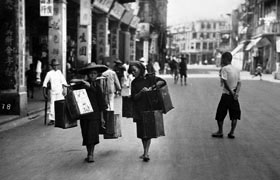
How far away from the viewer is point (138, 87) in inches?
245

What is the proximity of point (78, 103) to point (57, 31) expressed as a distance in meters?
10.1

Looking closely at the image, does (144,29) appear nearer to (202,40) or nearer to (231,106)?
(231,106)

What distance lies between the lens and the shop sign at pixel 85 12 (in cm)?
1734

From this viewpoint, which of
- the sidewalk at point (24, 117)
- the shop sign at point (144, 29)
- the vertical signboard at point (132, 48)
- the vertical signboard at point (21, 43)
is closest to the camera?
the sidewalk at point (24, 117)

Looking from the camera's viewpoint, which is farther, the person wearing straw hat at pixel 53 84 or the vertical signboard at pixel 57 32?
the vertical signboard at pixel 57 32

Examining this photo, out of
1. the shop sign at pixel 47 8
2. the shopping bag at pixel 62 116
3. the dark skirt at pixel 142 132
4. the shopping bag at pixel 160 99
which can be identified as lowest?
the dark skirt at pixel 142 132

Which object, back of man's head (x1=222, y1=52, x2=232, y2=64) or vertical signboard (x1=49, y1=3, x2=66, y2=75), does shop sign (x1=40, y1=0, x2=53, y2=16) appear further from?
back of man's head (x1=222, y1=52, x2=232, y2=64)

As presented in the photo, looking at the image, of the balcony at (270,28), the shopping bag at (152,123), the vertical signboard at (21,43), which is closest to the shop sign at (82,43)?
the vertical signboard at (21,43)

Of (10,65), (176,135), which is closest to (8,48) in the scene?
(10,65)

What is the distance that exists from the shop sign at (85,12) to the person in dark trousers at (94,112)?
1164 cm

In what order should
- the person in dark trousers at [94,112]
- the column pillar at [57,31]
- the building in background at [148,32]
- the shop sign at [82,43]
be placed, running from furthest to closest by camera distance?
1. the building in background at [148,32]
2. the shop sign at [82,43]
3. the column pillar at [57,31]
4. the person in dark trousers at [94,112]

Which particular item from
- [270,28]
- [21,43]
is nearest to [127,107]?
[21,43]

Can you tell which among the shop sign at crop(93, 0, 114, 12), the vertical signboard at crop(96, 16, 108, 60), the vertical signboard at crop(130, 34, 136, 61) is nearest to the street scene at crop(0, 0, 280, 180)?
the shop sign at crop(93, 0, 114, 12)

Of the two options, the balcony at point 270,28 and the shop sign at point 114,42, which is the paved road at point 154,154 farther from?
the balcony at point 270,28
